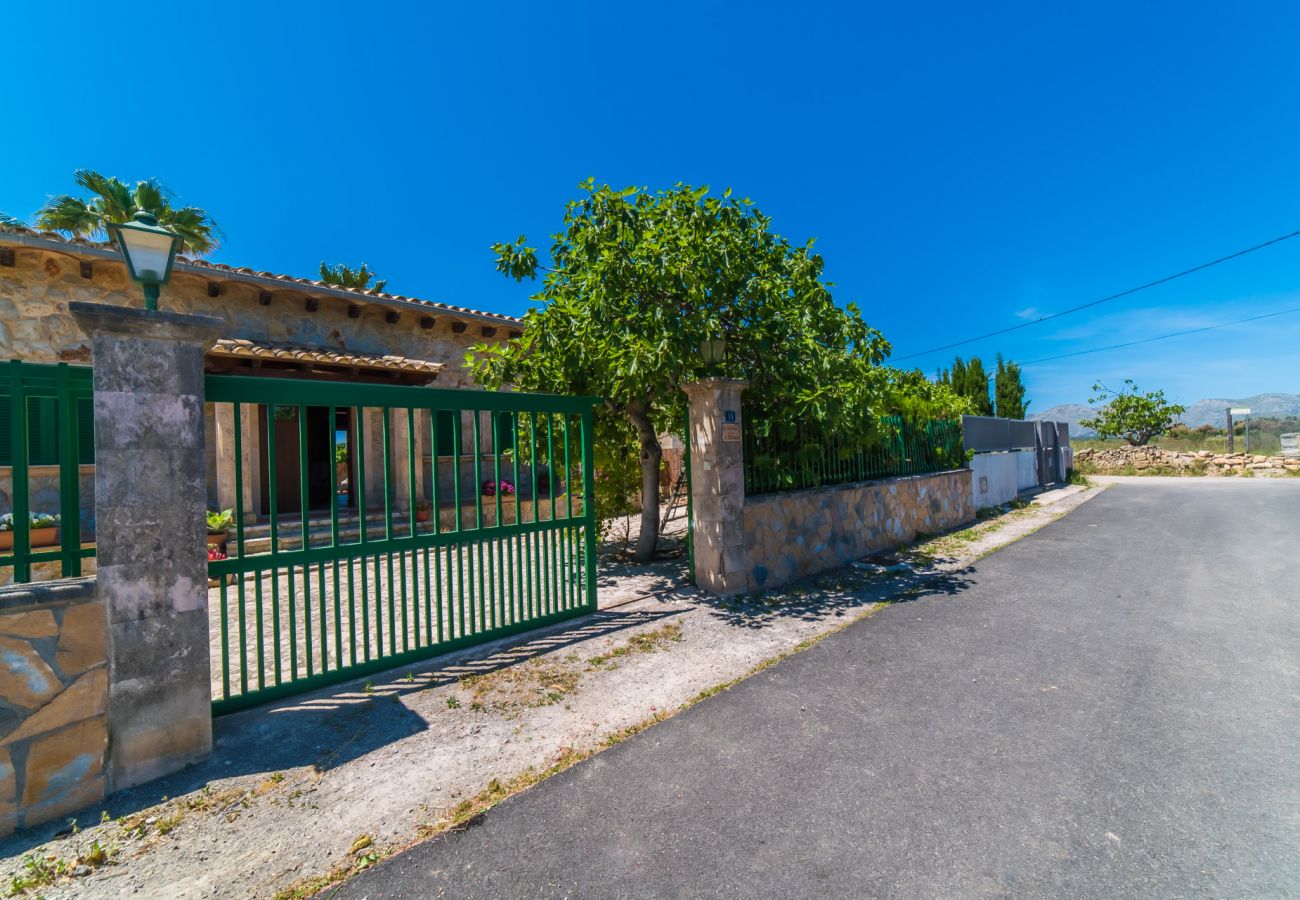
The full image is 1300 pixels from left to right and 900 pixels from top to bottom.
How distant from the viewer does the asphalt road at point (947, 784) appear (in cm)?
206

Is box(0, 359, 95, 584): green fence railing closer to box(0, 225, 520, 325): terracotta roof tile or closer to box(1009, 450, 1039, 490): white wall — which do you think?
box(0, 225, 520, 325): terracotta roof tile

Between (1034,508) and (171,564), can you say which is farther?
(1034,508)

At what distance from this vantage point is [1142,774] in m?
2.61

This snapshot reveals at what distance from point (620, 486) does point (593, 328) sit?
2662mm

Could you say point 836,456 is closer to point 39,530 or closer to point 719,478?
point 719,478

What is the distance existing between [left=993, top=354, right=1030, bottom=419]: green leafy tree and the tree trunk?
88.9 ft

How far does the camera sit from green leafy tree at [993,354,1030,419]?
27.8 metres

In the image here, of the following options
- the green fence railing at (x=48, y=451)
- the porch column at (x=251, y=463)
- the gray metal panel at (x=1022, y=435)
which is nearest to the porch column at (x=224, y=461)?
the porch column at (x=251, y=463)

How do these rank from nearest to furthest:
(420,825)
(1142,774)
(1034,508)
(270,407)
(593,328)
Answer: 1. (420,825)
2. (1142,774)
3. (270,407)
4. (593,328)
5. (1034,508)

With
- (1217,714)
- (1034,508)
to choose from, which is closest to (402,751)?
(1217,714)

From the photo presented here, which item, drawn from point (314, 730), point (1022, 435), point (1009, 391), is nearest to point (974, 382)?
point (1009, 391)

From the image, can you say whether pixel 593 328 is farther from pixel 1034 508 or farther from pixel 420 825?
pixel 1034 508

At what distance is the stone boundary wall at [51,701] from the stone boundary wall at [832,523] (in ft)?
16.6

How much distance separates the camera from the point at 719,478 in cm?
568
